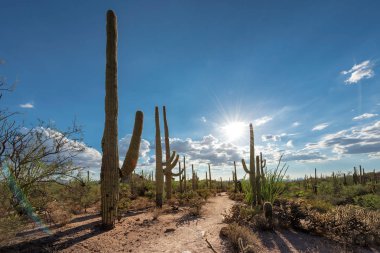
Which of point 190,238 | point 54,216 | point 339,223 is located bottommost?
point 190,238

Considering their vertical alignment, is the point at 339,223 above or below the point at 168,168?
below

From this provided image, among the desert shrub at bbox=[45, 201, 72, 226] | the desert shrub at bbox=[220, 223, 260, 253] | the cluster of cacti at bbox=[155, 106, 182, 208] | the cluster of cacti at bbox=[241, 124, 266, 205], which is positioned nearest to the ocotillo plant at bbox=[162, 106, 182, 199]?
the cluster of cacti at bbox=[155, 106, 182, 208]

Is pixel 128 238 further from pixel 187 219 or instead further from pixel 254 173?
pixel 254 173

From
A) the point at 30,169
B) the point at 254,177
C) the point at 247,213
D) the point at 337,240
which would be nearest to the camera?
the point at 30,169

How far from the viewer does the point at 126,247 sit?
632 cm

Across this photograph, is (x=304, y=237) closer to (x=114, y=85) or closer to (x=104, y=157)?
(x=104, y=157)

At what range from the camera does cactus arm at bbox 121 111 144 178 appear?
8.19 metres

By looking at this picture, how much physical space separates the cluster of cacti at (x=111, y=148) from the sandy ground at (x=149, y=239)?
2.33ft

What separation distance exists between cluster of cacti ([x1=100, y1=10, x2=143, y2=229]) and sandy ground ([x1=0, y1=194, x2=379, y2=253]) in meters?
0.71

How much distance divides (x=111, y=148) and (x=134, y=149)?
3.57 feet

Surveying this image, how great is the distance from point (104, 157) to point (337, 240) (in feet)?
21.6

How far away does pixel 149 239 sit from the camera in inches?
273

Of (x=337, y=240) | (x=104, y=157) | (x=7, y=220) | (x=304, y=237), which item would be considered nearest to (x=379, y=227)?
(x=337, y=240)

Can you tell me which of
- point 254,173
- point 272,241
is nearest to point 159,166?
point 254,173
